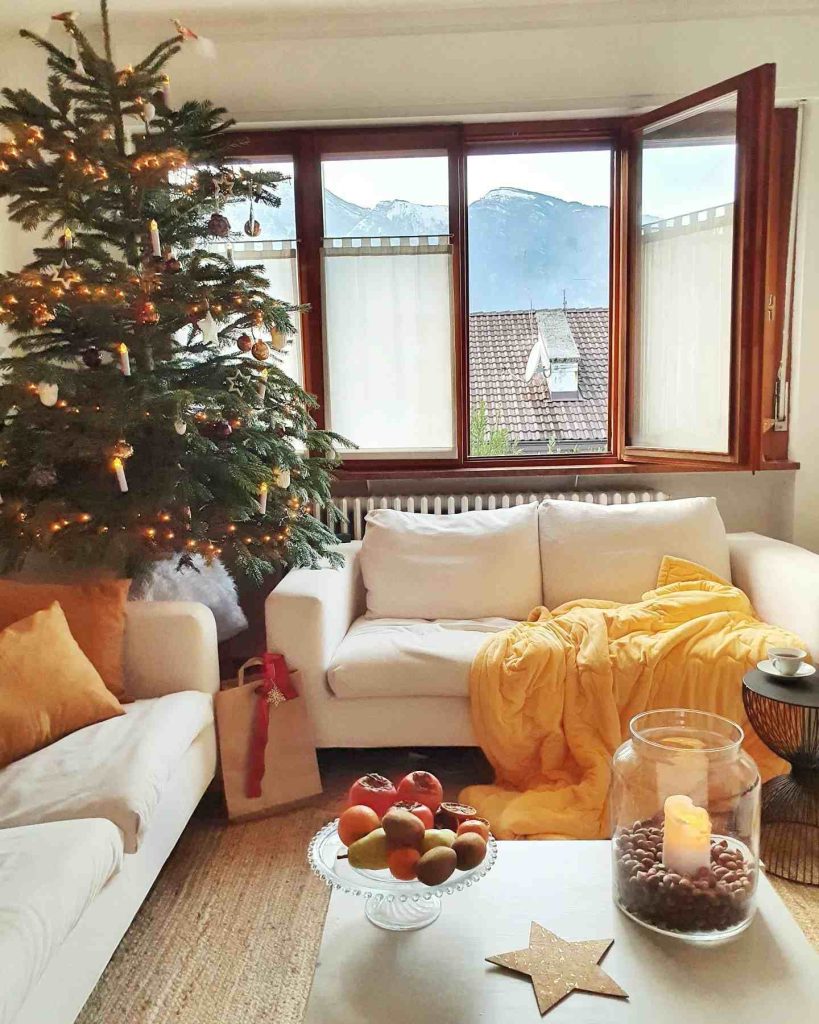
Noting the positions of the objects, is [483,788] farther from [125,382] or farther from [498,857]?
[125,382]

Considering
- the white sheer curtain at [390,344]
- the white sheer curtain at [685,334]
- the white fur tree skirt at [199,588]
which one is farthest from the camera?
the white sheer curtain at [390,344]

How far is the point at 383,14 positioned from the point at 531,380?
1.59 metres

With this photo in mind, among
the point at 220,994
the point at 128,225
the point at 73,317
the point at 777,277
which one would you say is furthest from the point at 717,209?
the point at 220,994

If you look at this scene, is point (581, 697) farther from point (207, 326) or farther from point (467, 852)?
point (207, 326)

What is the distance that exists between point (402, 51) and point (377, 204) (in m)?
0.59

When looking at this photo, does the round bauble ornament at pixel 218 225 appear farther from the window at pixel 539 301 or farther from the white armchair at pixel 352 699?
the window at pixel 539 301

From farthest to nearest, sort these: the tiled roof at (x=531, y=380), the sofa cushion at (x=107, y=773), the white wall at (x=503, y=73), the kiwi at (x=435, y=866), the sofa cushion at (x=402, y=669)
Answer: the tiled roof at (x=531, y=380) → the white wall at (x=503, y=73) → the sofa cushion at (x=402, y=669) → the sofa cushion at (x=107, y=773) → the kiwi at (x=435, y=866)

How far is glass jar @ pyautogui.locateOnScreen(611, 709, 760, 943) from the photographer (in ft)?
4.25

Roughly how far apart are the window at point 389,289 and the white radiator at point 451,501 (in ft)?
1.08

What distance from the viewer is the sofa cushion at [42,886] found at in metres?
1.28

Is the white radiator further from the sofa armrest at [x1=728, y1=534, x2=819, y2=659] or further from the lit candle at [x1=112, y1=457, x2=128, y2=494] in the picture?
the lit candle at [x1=112, y1=457, x2=128, y2=494]

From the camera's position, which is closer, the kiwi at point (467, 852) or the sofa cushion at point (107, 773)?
the kiwi at point (467, 852)

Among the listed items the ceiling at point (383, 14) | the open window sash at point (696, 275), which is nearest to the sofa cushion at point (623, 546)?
the open window sash at point (696, 275)

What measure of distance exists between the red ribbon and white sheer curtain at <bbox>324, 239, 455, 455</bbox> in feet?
4.49
